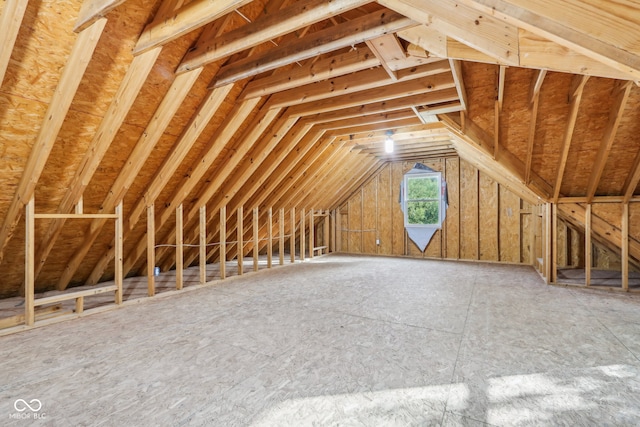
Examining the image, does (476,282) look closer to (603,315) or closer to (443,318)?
(603,315)

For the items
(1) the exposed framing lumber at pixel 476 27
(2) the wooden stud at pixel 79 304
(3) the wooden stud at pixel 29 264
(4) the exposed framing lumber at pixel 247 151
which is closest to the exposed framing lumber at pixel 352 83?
(4) the exposed framing lumber at pixel 247 151

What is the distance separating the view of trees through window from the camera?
816 centimetres

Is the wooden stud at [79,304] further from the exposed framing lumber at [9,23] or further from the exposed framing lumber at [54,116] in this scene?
the exposed framing lumber at [9,23]

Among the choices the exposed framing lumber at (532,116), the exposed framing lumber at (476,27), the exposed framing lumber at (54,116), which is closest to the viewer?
the exposed framing lumber at (476,27)

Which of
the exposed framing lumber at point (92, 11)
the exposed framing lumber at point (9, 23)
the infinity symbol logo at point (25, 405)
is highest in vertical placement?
the exposed framing lumber at point (92, 11)

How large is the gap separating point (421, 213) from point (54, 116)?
7869mm

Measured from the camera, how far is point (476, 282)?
503 centimetres

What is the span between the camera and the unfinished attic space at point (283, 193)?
1679 mm

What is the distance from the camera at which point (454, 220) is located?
308 inches

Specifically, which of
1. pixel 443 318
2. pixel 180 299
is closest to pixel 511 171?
pixel 443 318

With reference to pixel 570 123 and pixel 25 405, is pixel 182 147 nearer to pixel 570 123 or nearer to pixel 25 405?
pixel 25 405

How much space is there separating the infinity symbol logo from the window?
7.86 m

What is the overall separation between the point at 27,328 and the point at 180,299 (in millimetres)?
1500

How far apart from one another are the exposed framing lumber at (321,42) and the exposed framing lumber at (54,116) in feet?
3.80
